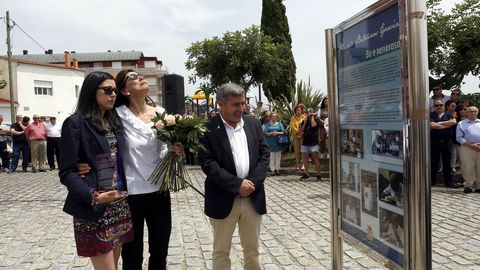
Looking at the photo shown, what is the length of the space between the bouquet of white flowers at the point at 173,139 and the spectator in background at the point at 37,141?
13593mm

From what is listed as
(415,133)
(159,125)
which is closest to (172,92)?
(159,125)

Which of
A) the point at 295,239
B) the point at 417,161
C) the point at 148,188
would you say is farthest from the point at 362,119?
the point at 295,239

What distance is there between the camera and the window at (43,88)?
149 ft

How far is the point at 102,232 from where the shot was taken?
286cm

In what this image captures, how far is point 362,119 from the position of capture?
3100 mm

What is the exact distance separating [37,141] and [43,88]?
33.8 meters

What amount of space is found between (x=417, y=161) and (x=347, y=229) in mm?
1196

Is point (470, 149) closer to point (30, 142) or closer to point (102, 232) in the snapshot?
point (102, 232)

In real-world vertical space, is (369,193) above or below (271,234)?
above

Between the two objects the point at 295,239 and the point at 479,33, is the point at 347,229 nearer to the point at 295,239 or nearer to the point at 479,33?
the point at 295,239

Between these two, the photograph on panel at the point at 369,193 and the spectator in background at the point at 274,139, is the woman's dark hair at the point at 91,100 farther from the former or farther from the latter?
the spectator in background at the point at 274,139

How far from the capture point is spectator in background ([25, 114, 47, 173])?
15.4 m


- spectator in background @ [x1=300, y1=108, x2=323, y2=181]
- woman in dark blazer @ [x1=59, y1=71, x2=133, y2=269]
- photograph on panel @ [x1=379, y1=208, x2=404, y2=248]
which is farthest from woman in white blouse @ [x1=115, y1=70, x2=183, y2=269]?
spectator in background @ [x1=300, y1=108, x2=323, y2=181]

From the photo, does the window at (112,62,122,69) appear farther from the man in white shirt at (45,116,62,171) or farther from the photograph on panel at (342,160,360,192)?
the photograph on panel at (342,160,360,192)
